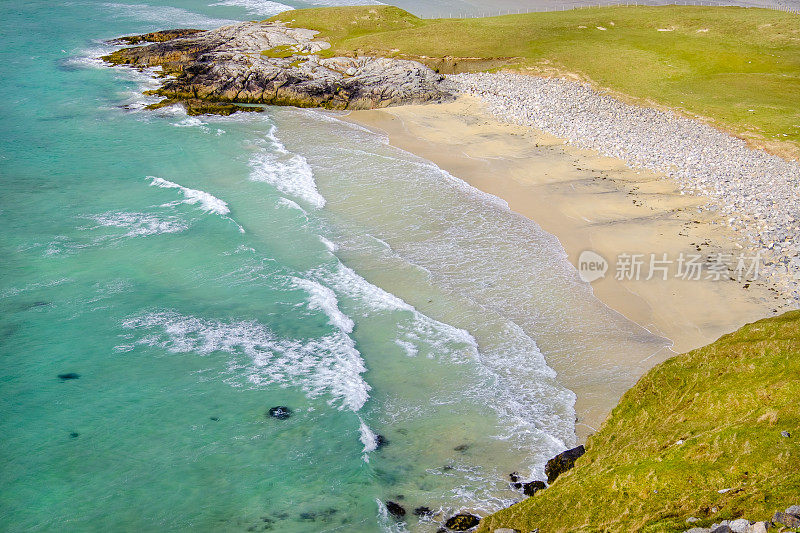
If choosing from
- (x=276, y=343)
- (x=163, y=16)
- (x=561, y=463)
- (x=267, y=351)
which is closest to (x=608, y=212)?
(x=561, y=463)

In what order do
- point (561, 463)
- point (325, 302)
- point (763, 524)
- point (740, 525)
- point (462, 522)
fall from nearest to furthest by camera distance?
point (763, 524), point (740, 525), point (462, 522), point (561, 463), point (325, 302)

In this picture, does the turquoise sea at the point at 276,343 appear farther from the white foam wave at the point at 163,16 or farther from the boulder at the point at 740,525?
the white foam wave at the point at 163,16

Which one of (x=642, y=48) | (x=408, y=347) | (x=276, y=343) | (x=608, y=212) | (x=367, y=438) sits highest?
(x=642, y=48)

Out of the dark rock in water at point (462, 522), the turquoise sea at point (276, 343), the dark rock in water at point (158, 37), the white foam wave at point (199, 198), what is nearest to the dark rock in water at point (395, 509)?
the turquoise sea at point (276, 343)

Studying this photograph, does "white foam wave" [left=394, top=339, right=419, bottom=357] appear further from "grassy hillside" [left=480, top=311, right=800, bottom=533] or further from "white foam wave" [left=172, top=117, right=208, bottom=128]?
"white foam wave" [left=172, top=117, right=208, bottom=128]

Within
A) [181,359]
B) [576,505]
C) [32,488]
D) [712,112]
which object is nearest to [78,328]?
[181,359]

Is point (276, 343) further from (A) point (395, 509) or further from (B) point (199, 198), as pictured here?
(B) point (199, 198)
